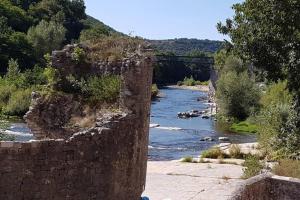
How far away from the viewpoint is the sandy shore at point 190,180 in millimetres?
16841

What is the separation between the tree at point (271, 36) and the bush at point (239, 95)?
37.3m

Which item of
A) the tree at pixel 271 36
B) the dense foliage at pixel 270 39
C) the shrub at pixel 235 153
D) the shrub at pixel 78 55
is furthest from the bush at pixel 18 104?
the shrub at pixel 78 55

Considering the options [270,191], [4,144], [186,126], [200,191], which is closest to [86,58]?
[4,144]

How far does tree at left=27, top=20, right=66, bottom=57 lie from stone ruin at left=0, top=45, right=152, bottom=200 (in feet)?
267

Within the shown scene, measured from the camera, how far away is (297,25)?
55.0 ft

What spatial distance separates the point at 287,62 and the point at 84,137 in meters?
9.51

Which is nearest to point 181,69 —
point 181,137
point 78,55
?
point 181,137

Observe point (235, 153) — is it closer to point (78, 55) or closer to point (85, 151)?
point (78, 55)

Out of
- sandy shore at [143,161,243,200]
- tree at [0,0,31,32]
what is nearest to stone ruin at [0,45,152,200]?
sandy shore at [143,161,243,200]

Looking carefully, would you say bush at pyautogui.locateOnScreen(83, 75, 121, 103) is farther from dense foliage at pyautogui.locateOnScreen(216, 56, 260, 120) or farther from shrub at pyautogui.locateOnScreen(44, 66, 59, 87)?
dense foliage at pyautogui.locateOnScreen(216, 56, 260, 120)

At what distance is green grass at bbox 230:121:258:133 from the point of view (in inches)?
1923

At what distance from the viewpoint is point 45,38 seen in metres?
92.6

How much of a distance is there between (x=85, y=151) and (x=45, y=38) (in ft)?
279

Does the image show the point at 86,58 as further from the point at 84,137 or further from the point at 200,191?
the point at 200,191
